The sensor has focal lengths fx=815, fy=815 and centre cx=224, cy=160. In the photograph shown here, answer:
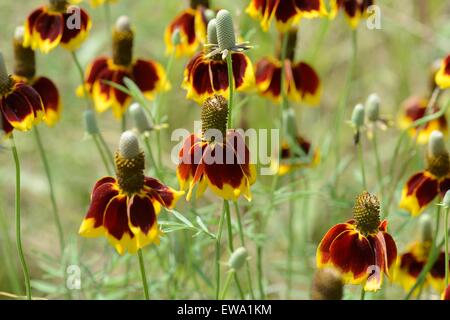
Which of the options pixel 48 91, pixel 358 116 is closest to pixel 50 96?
pixel 48 91

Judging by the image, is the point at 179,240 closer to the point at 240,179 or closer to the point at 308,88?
the point at 308,88

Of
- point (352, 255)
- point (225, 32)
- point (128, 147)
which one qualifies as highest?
point (225, 32)

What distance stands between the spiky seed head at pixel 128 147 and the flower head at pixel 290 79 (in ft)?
2.56

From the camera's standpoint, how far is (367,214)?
1.63 meters

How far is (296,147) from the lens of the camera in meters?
2.32

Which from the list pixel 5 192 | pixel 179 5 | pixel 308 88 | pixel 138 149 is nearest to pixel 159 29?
pixel 179 5

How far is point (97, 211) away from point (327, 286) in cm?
58

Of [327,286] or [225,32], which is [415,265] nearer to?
[327,286]

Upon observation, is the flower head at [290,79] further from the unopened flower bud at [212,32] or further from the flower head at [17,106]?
the flower head at [17,106]

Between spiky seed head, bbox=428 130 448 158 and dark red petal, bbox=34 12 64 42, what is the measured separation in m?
0.96

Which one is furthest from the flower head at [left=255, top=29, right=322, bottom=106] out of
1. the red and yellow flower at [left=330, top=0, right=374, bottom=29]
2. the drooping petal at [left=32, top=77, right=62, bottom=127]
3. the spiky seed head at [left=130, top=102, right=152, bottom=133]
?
the drooping petal at [left=32, top=77, right=62, bottom=127]

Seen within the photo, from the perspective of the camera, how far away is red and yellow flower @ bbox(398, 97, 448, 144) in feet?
8.13

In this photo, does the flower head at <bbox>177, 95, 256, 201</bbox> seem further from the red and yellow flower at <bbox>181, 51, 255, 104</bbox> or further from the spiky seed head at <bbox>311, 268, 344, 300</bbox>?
the spiky seed head at <bbox>311, 268, 344, 300</bbox>

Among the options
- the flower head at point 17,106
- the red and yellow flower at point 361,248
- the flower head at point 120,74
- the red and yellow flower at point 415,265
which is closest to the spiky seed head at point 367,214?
the red and yellow flower at point 361,248
